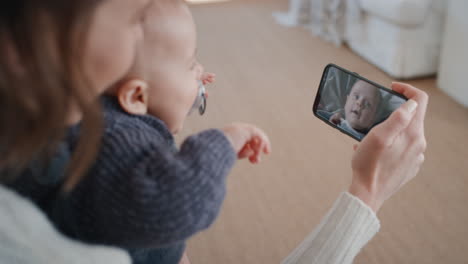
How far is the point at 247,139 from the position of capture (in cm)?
56

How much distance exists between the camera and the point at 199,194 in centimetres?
45

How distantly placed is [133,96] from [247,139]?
15cm

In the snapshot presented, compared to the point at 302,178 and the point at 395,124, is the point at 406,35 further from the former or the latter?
the point at 395,124

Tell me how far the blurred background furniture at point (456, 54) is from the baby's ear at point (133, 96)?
1.70m

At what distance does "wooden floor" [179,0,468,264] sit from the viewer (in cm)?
128

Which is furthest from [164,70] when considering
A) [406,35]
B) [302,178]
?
[406,35]

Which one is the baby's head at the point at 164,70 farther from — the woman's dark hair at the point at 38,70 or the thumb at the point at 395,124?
the thumb at the point at 395,124

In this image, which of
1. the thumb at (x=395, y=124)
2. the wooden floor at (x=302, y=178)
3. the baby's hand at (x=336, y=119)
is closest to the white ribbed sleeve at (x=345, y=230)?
the thumb at (x=395, y=124)

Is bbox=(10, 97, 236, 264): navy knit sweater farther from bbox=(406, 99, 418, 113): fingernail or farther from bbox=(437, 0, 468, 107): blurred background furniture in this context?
bbox=(437, 0, 468, 107): blurred background furniture

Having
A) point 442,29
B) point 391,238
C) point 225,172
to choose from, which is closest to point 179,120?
point 225,172

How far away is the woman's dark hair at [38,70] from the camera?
1.00 ft

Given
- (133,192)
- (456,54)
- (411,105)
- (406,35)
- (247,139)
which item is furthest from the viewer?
(406,35)

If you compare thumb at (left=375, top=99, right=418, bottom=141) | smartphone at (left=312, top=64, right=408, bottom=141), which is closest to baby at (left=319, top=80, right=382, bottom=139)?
smartphone at (left=312, top=64, right=408, bottom=141)

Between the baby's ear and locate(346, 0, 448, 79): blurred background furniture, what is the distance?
176 cm
